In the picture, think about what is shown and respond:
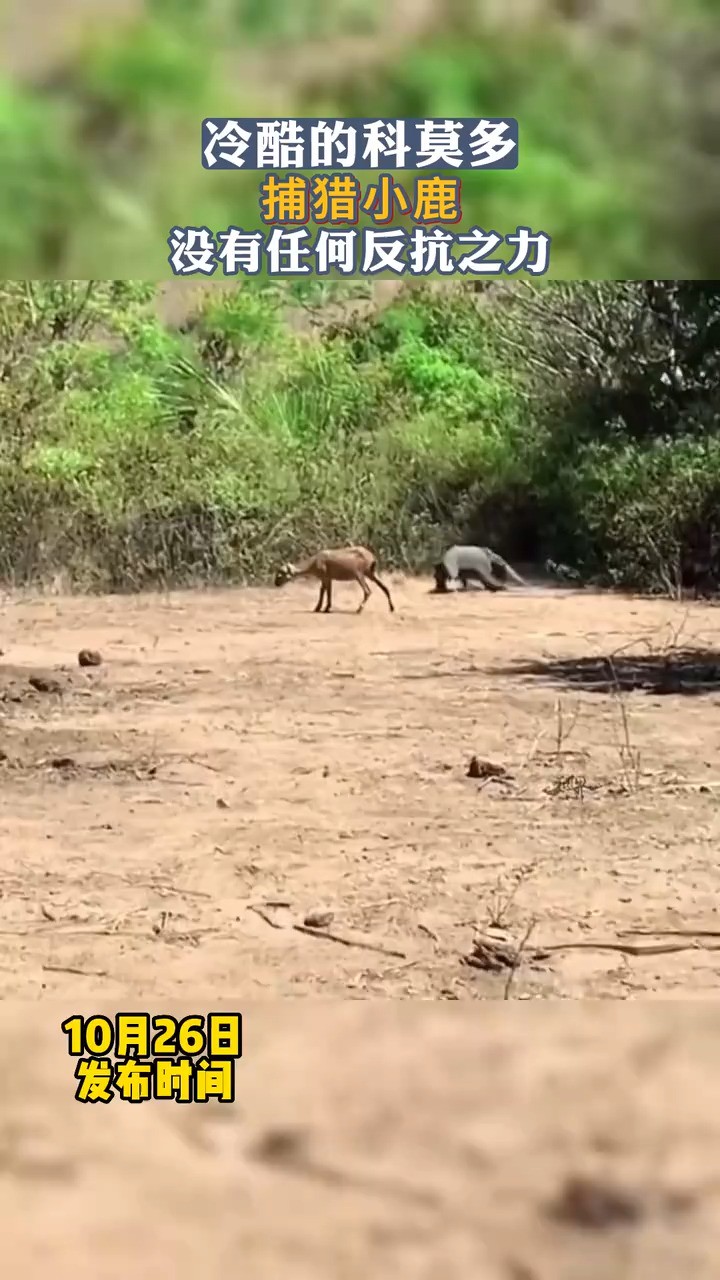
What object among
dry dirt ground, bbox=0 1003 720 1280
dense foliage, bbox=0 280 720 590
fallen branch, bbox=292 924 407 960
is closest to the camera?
dry dirt ground, bbox=0 1003 720 1280

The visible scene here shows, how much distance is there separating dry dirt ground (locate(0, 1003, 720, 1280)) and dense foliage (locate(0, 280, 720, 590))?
17.6 ft

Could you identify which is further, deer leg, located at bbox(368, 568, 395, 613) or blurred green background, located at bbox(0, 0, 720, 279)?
deer leg, located at bbox(368, 568, 395, 613)

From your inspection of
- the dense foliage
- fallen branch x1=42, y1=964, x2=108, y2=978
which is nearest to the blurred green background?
fallen branch x1=42, y1=964, x2=108, y2=978

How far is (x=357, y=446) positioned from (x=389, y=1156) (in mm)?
6085

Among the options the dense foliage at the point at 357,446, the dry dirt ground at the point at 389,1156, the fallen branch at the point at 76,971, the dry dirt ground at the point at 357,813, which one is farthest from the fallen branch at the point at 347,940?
the dense foliage at the point at 357,446

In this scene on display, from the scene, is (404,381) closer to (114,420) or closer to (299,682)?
(114,420)

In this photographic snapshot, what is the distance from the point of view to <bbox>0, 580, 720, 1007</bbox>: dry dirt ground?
3.43 metres

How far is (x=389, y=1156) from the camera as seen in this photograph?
8.45 ft

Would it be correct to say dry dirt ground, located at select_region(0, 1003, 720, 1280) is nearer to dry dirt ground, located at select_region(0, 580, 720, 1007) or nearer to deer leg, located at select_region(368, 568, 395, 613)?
dry dirt ground, located at select_region(0, 580, 720, 1007)

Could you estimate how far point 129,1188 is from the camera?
247 cm

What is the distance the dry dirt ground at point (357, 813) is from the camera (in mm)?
3428

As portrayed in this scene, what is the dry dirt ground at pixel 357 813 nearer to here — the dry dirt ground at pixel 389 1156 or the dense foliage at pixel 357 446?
the dry dirt ground at pixel 389 1156

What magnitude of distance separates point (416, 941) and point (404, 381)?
17.6 ft

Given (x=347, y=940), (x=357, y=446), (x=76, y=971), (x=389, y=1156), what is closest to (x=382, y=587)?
(x=357, y=446)
